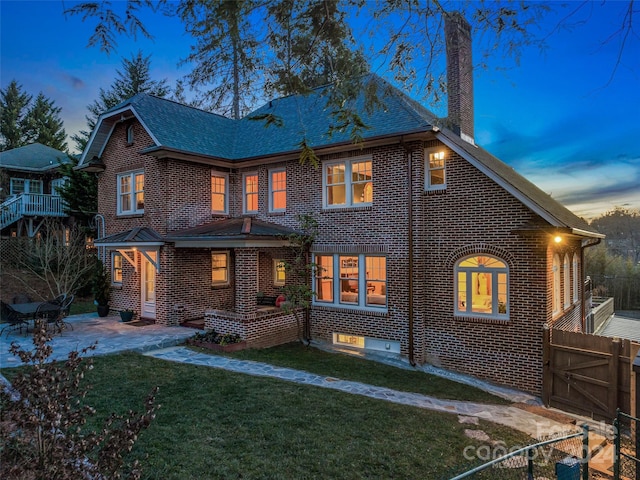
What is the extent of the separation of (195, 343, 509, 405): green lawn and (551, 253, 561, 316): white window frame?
3.42 m

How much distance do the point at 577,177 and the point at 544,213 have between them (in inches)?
367

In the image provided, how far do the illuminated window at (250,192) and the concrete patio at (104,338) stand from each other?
4853 mm

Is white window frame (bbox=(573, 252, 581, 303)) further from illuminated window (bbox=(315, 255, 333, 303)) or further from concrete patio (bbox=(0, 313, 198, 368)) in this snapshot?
concrete patio (bbox=(0, 313, 198, 368))

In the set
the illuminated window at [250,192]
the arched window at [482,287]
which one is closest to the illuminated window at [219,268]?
the illuminated window at [250,192]

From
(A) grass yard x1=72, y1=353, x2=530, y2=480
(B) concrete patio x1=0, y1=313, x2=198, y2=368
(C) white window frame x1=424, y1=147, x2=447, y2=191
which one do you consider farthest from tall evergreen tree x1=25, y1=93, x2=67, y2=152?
(C) white window frame x1=424, y1=147, x2=447, y2=191

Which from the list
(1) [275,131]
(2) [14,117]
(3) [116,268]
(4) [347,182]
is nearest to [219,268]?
(3) [116,268]

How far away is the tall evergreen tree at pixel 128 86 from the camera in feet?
92.9

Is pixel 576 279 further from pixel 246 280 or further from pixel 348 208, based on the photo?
pixel 246 280

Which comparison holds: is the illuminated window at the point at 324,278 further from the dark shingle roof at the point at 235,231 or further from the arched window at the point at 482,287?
the arched window at the point at 482,287

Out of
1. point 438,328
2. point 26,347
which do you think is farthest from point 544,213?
point 26,347

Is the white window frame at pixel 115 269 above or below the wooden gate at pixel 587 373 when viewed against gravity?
above

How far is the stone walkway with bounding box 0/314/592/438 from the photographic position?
769 centimetres

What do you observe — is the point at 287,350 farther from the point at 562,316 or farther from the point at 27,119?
Result: the point at 27,119

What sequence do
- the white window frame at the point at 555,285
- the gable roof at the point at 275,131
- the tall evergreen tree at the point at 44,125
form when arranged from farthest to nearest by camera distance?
the tall evergreen tree at the point at 44,125
the gable roof at the point at 275,131
the white window frame at the point at 555,285
